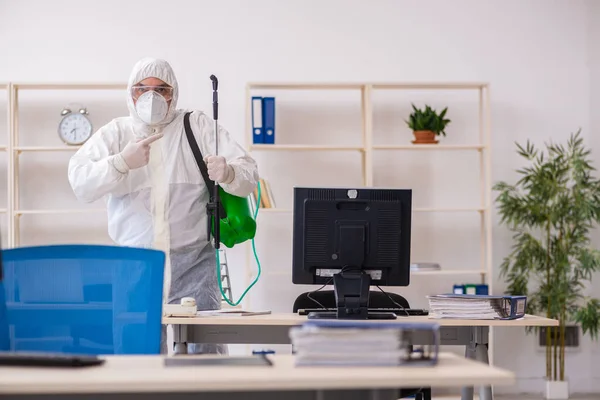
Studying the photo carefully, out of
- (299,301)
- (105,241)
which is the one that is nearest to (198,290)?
(299,301)

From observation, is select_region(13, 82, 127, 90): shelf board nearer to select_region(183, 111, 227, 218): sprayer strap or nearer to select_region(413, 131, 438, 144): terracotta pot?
select_region(413, 131, 438, 144): terracotta pot

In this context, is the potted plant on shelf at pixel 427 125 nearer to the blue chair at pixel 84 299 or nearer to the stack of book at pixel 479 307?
the stack of book at pixel 479 307

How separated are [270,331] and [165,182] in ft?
2.32

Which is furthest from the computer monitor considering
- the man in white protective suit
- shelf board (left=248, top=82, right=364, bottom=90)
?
shelf board (left=248, top=82, right=364, bottom=90)

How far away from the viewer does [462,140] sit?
5664mm

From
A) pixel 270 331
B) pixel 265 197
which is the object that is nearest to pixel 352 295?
pixel 270 331

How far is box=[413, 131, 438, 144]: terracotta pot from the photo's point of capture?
5.38 m

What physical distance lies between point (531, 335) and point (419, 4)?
2263 mm

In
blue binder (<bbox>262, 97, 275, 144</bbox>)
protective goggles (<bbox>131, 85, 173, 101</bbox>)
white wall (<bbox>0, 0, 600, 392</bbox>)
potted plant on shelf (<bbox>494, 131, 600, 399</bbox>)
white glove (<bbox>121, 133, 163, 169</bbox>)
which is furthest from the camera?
white wall (<bbox>0, 0, 600, 392</bbox>)

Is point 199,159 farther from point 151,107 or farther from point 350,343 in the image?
point 350,343

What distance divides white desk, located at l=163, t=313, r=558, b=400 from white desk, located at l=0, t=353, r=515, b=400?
1.23m

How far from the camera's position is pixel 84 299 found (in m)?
2.04

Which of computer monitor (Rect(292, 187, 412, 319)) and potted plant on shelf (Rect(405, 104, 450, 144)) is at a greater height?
potted plant on shelf (Rect(405, 104, 450, 144))

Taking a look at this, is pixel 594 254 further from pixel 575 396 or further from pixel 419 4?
pixel 419 4
